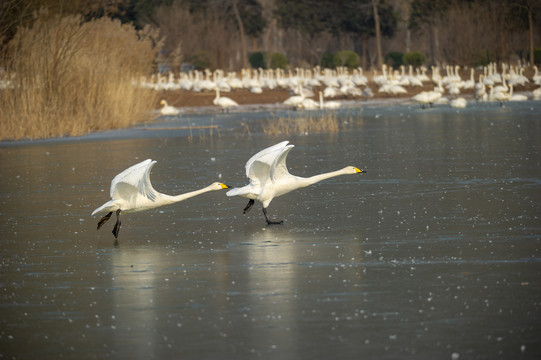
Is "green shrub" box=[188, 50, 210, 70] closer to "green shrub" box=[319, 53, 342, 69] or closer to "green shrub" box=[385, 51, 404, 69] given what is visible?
"green shrub" box=[319, 53, 342, 69]

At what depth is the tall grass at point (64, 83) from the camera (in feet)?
84.6

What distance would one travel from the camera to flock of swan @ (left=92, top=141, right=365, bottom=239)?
9.64 m

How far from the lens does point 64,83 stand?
26875 mm

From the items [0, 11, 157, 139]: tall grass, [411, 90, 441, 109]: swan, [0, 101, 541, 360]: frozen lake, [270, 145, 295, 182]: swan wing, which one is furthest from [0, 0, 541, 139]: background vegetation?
[270, 145, 295, 182]: swan wing

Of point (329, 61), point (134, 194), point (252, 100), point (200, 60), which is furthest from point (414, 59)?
point (134, 194)

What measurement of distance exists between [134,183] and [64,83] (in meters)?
18.0

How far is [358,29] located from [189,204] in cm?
6170

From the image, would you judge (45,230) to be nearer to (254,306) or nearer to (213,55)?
(254,306)

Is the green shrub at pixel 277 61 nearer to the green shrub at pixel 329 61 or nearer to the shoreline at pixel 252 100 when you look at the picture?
the green shrub at pixel 329 61

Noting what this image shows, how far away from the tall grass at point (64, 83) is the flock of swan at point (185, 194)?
636 inches

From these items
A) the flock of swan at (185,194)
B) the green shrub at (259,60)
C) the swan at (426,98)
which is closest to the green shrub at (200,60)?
the green shrub at (259,60)

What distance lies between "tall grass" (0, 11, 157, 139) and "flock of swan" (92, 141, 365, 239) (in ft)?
53.0

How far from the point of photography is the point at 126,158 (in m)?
19.5

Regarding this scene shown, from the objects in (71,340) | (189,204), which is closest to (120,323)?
(71,340)
